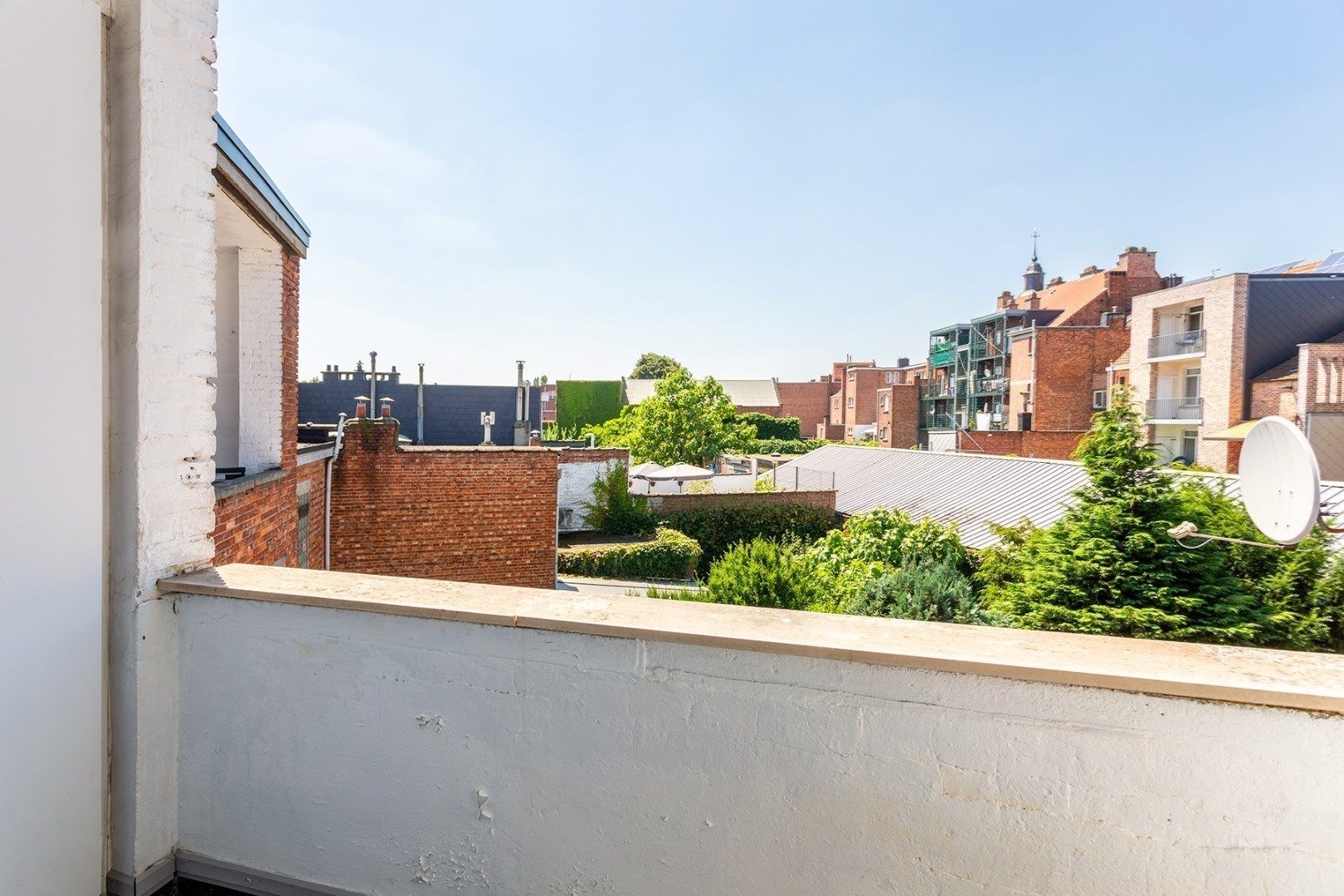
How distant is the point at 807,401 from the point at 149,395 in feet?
206

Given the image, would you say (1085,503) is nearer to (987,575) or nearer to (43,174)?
(987,575)

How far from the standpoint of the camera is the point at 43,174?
1.66 metres

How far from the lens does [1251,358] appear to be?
2536cm

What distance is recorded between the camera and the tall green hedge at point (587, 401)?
48.0m

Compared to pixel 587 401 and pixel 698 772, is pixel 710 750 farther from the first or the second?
pixel 587 401

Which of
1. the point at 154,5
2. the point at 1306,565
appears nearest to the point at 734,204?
the point at 1306,565

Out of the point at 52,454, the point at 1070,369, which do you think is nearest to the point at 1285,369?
the point at 1070,369

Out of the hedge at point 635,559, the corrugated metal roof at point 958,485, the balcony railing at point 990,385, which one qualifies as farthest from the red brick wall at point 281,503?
the balcony railing at point 990,385

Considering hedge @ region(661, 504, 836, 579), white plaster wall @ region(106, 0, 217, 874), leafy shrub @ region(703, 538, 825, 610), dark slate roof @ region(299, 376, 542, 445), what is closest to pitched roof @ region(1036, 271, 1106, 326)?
hedge @ region(661, 504, 836, 579)

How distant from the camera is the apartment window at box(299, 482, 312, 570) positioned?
6.23 m

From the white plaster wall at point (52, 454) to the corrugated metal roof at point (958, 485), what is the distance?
12.0 metres

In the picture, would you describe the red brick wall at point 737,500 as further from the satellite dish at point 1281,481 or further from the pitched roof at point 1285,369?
the pitched roof at point 1285,369

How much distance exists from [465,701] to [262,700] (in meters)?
0.67

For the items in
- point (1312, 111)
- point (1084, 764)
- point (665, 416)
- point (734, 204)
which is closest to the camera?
point (1084, 764)
